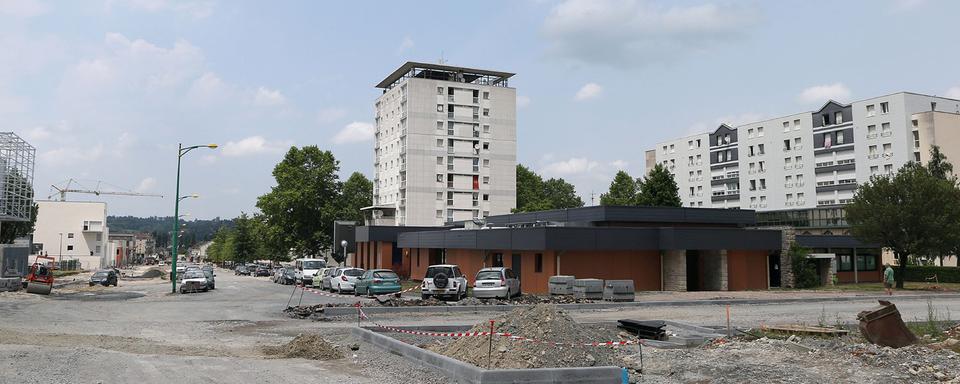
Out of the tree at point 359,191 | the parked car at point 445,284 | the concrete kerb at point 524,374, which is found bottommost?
the concrete kerb at point 524,374

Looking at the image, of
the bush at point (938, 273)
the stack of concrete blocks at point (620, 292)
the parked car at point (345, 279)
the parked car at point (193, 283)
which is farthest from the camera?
the bush at point (938, 273)

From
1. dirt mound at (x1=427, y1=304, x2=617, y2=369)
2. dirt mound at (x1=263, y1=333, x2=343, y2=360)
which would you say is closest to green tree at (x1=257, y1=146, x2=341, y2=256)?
dirt mound at (x1=263, y1=333, x2=343, y2=360)

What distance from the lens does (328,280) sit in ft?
133

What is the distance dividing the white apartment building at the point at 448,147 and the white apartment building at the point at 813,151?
1306 inches

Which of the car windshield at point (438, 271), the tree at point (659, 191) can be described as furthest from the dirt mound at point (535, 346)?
the tree at point (659, 191)

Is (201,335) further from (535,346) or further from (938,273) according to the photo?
(938,273)

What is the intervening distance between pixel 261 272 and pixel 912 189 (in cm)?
6871

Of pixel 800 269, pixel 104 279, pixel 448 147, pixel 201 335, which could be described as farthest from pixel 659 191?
pixel 201 335

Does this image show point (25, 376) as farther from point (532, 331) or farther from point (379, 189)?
point (379, 189)

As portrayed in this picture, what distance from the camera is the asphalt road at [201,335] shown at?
463 inches

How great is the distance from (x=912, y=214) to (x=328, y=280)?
1377 inches

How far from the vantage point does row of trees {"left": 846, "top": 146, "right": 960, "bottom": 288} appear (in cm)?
3991

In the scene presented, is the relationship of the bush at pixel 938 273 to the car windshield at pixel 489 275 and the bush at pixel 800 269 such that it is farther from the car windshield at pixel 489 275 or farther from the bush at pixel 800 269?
the car windshield at pixel 489 275

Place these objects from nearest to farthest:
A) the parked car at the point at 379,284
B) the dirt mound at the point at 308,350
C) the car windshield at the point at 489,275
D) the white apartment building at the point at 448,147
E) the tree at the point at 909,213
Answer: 1. the dirt mound at the point at 308,350
2. the car windshield at the point at 489,275
3. the parked car at the point at 379,284
4. the tree at the point at 909,213
5. the white apartment building at the point at 448,147
